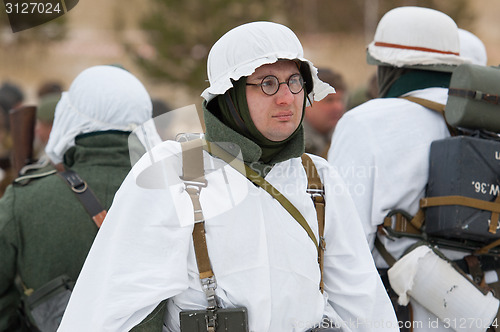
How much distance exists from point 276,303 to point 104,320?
60cm

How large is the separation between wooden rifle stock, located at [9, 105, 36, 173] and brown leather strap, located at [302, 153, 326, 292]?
2.12m

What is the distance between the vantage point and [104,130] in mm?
3432

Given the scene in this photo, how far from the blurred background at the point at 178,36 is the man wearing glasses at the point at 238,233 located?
649 inches

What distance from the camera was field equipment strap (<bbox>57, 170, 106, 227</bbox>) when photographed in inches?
126

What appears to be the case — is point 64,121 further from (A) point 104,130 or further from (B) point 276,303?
(B) point 276,303

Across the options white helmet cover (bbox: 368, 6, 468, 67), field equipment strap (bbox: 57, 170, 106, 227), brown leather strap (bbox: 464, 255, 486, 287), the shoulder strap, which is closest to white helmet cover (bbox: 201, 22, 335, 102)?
field equipment strap (bbox: 57, 170, 106, 227)

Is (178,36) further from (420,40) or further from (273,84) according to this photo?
(273,84)

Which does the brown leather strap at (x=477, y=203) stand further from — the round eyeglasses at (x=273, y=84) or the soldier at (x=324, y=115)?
the soldier at (x=324, y=115)

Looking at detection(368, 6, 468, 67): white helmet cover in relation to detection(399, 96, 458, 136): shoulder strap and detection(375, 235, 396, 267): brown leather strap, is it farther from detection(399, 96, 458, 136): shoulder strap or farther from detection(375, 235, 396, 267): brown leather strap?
detection(375, 235, 396, 267): brown leather strap

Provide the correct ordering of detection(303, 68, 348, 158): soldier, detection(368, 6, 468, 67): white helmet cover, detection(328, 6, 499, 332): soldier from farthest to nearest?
detection(303, 68, 348, 158): soldier < detection(368, 6, 468, 67): white helmet cover < detection(328, 6, 499, 332): soldier

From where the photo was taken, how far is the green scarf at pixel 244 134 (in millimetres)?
2406

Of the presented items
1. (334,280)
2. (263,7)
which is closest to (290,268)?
(334,280)

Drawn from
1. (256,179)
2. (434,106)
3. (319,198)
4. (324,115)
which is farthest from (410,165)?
(324,115)

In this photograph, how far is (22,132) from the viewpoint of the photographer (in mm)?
4066
